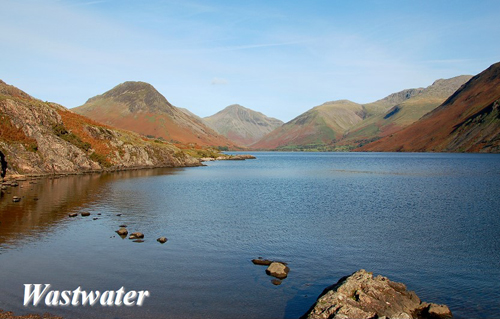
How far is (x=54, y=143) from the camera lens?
100438 millimetres

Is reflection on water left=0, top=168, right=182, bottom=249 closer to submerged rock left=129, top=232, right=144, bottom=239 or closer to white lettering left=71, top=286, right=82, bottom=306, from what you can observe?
submerged rock left=129, top=232, right=144, bottom=239

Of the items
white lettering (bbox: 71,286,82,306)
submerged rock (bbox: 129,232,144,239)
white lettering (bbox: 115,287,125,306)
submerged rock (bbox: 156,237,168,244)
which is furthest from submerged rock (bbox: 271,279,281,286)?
submerged rock (bbox: 129,232,144,239)

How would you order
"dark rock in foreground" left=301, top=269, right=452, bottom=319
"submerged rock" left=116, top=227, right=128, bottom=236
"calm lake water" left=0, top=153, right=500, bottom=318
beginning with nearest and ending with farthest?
"dark rock in foreground" left=301, top=269, right=452, bottom=319 < "calm lake water" left=0, top=153, right=500, bottom=318 < "submerged rock" left=116, top=227, right=128, bottom=236

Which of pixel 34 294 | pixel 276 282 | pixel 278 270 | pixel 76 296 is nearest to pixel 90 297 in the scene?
pixel 76 296

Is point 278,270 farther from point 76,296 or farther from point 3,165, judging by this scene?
point 3,165

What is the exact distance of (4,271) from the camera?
25297mm

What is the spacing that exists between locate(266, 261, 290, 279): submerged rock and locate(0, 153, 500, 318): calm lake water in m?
0.63

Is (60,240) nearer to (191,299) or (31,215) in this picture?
(31,215)

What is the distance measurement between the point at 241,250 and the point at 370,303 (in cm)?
1531

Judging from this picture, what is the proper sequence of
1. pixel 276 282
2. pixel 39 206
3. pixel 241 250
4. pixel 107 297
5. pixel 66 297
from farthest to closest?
pixel 39 206 → pixel 241 250 → pixel 276 282 → pixel 107 297 → pixel 66 297

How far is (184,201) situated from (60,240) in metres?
28.1

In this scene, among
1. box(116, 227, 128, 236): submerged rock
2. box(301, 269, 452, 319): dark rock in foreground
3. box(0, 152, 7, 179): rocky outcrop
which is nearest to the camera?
box(301, 269, 452, 319): dark rock in foreground

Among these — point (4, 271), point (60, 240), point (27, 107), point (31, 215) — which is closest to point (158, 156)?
point (27, 107)

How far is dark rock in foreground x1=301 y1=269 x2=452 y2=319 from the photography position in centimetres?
1861
